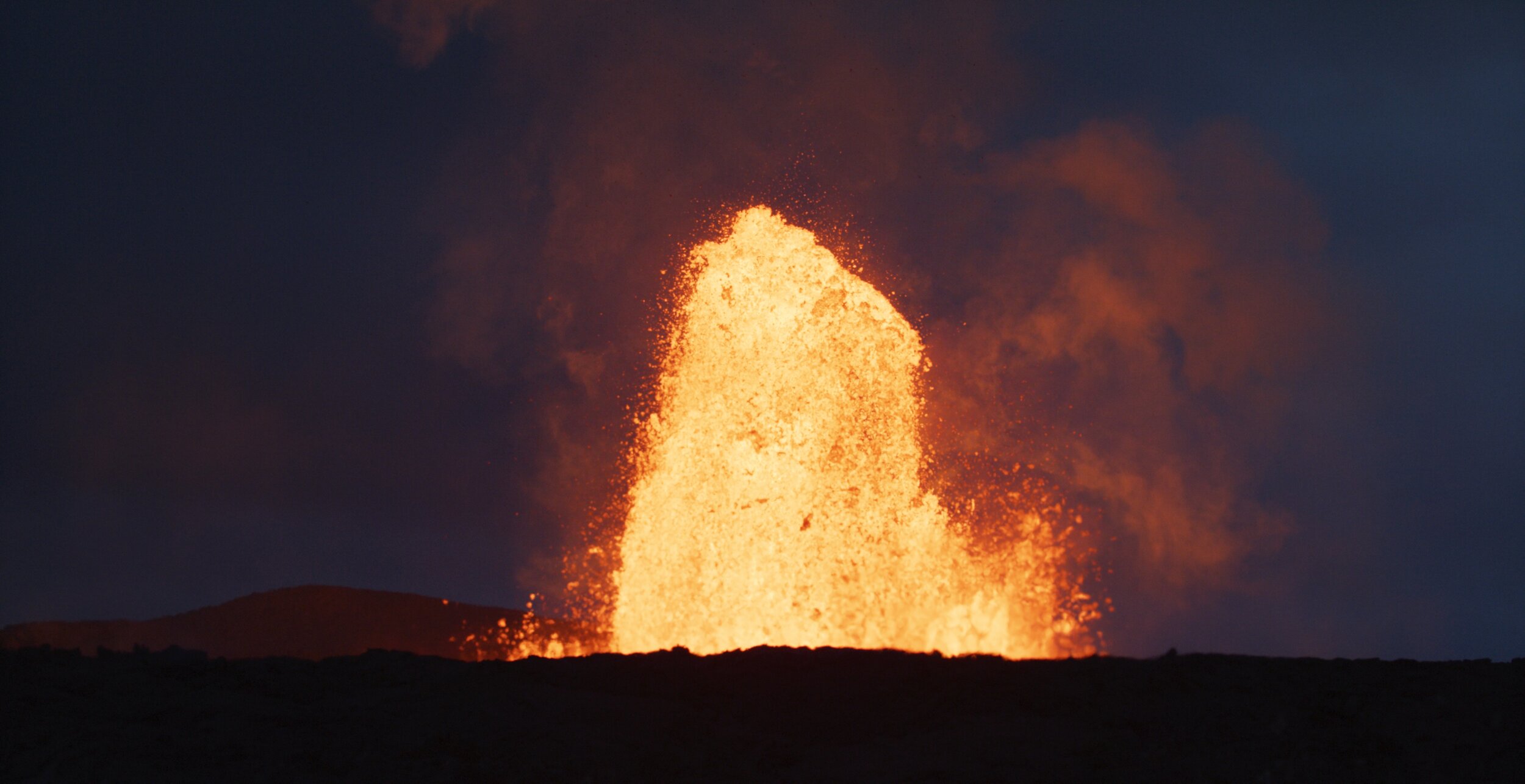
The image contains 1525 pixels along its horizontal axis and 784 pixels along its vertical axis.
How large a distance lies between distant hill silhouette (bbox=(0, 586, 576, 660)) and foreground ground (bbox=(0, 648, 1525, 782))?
3173 centimetres

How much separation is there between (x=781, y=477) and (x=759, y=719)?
13.5 meters

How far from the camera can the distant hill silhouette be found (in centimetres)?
4947

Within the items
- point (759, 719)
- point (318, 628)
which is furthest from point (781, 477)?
point (318, 628)

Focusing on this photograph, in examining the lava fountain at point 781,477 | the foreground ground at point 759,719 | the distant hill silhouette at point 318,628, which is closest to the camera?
the foreground ground at point 759,719

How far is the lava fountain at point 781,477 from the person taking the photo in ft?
93.1

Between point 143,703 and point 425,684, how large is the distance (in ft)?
12.9

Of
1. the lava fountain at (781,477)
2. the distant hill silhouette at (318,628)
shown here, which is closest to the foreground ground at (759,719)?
the lava fountain at (781,477)

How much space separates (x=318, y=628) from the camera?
2062 inches

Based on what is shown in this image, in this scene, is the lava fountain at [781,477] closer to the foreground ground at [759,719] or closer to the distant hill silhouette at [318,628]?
the foreground ground at [759,719]

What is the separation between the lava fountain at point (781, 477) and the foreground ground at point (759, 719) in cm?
889

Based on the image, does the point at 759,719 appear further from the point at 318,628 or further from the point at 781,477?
the point at 318,628

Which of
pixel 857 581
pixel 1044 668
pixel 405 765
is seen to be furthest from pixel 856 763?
pixel 857 581

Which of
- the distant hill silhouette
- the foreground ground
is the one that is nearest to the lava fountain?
the foreground ground

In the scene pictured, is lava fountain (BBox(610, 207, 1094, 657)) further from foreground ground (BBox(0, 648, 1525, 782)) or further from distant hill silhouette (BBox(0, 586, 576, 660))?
distant hill silhouette (BBox(0, 586, 576, 660))
